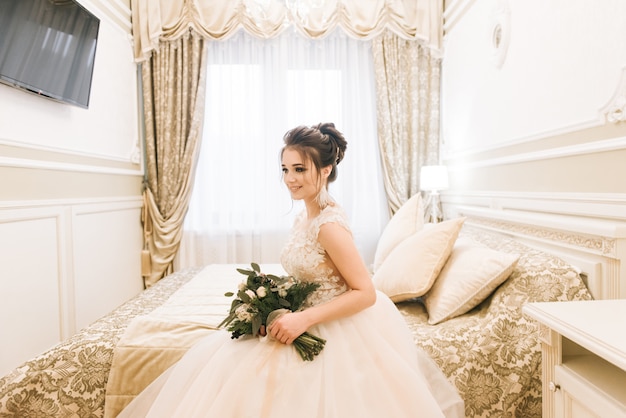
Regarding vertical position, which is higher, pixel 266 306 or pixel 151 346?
pixel 266 306

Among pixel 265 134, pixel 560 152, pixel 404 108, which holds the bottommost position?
pixel 560 152

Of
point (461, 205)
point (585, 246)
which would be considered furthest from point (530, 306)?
point (461, 205)

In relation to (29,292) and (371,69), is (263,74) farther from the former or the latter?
(29,292)

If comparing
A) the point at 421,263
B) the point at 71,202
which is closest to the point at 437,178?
the point at 421,263

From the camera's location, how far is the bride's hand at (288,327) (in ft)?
4.14

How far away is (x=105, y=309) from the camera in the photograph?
334 cm

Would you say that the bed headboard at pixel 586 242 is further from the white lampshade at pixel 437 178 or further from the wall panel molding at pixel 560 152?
the white lampshade at pixel 437 178

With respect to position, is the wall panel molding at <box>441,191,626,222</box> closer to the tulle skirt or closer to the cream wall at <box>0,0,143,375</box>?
the tulle skirt

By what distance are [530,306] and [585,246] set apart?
642mm

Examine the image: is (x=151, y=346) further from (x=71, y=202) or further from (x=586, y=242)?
(x=586, y=242)

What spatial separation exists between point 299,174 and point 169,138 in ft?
9.35

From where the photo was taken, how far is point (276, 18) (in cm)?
388

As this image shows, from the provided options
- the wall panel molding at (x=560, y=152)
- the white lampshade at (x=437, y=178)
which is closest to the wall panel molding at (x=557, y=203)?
the wall panel molding at (x=560, y=152)

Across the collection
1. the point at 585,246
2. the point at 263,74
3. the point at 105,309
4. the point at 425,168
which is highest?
the point at 263,74
